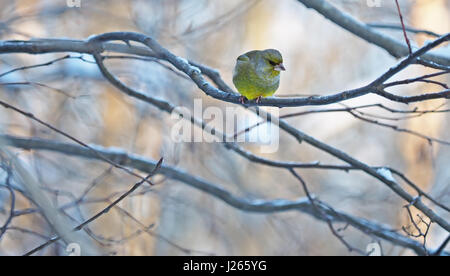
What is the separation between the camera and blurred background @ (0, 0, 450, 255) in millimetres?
5195

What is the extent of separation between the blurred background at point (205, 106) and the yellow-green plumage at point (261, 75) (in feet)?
5.74

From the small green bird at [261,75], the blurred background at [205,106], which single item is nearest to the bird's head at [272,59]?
the small green bird at [261,75]

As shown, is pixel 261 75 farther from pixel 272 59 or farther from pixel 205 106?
pixel 205 106

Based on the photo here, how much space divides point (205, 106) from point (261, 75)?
355 centimetres

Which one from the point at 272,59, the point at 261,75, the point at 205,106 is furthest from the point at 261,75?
the point at 205,106

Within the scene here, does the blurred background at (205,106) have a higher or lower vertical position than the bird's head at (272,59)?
higher

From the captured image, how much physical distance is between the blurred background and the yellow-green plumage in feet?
5.74

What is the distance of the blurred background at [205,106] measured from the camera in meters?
5.20

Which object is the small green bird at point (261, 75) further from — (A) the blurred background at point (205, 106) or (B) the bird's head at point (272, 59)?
(A) the blurred background at point (205, 106)

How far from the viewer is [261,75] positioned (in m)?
2.69

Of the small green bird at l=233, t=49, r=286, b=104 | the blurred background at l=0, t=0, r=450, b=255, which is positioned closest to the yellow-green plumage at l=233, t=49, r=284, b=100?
the small green bird at l=233, t=49, r=286, b=104

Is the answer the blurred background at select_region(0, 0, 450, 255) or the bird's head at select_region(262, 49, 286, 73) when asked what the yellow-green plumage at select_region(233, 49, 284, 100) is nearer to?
the bird's head at select_region(262, 49, 286, 73)

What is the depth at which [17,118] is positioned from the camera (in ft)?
19.0
